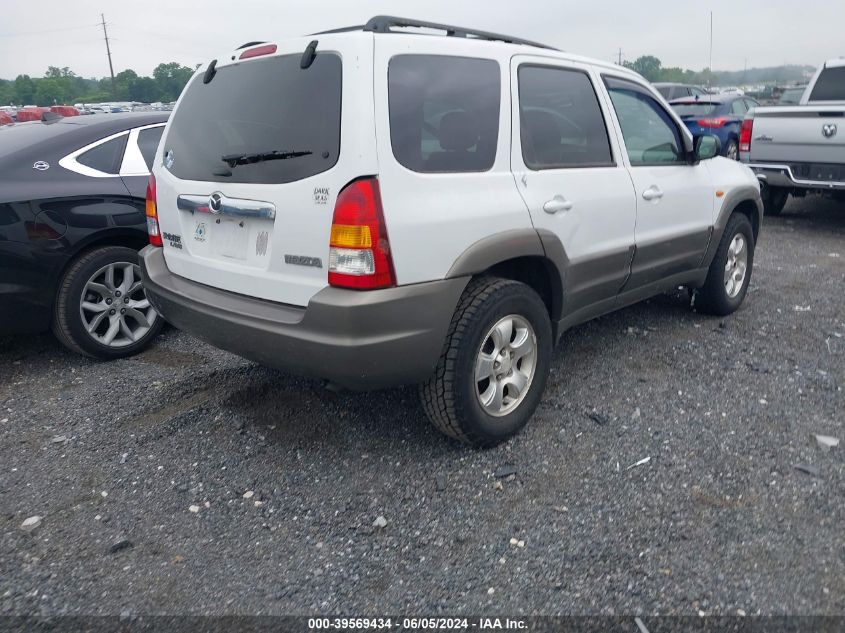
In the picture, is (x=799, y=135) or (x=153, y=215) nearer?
(x=153, y=215)

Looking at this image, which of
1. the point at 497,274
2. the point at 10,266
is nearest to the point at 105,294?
the point at 10,266

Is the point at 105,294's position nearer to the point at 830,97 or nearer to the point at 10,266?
the point at 10,266

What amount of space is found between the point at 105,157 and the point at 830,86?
8.99m

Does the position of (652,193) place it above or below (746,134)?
below

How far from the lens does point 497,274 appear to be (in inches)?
132

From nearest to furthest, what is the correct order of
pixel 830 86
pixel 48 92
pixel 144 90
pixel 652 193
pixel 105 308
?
pixel 652 193 < pixel 105 308 < pixel 830 86 < pixel 144 90 < pixel 48 92

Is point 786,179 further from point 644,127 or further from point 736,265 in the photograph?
point 644,127

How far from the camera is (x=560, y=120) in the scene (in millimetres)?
3621

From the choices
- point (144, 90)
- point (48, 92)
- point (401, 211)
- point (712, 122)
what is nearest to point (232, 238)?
point (401, 211)

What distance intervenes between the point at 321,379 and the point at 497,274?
0.98 metres

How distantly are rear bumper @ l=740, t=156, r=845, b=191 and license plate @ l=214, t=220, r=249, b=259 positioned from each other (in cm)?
711

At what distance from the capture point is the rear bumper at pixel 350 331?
9.00 feet

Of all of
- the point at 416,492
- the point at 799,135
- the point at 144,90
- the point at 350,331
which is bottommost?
the point at 416,492

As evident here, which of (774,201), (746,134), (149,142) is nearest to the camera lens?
(149,142)
